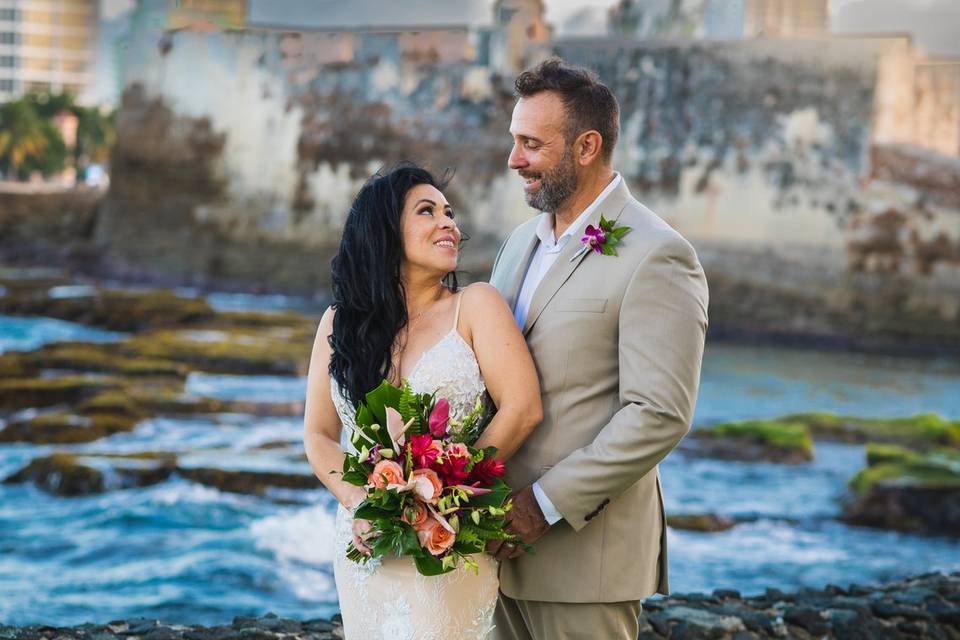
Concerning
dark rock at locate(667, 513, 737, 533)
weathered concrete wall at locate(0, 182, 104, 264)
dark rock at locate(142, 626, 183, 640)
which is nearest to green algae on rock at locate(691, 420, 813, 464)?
dark rock at locate(667, 513, 737, 533)

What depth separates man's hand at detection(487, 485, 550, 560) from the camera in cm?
274

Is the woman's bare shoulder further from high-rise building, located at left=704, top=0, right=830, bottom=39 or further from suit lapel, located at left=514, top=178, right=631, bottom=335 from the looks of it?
high-rise building, located at left=704, top=0, right=830, bottom=39

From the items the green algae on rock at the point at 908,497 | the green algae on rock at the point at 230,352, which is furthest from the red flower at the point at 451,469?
the green algae on rock at the point at 230,352

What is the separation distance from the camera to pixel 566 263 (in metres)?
2.93

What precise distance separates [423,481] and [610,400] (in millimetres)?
559

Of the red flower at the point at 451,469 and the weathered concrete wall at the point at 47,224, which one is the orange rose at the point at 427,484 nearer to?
the red flower at the point at 451,469

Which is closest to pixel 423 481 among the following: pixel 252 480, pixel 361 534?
pixel 361 534

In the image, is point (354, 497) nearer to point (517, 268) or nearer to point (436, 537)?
point (436, 537)

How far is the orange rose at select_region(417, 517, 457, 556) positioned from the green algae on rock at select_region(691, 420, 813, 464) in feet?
33.8

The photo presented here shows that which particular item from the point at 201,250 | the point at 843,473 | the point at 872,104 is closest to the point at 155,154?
the point at 201,250

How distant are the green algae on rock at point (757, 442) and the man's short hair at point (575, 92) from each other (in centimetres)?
997

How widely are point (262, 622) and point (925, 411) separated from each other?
1316 centimetres

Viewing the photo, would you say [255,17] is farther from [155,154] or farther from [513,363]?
[513,363]

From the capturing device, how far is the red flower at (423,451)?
2.53 metres
